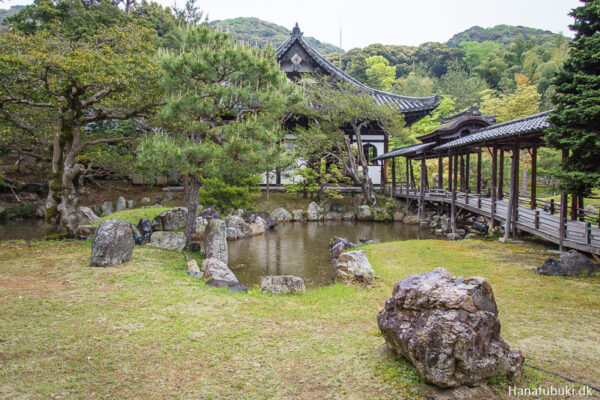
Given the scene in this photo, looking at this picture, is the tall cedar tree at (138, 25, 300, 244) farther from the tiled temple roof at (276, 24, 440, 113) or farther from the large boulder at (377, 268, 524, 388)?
the tiled temple roof at (276, 24, 440, 113)

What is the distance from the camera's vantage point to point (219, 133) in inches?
390

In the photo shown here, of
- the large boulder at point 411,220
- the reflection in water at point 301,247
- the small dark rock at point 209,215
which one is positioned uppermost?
the small dark rock at point 209,215

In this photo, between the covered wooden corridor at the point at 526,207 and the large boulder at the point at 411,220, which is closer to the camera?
the covered wooden corridor at the point at 526,207

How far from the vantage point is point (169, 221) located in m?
13.7

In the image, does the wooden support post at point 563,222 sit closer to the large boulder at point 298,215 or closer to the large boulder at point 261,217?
the large boulder at point 261,217

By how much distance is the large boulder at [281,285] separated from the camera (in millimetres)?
6926

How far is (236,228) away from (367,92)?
46.3ft

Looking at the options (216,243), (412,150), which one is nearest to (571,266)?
(216,243)

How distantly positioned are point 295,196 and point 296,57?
9442mm

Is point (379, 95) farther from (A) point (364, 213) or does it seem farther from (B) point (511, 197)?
(B) point (511, 197)

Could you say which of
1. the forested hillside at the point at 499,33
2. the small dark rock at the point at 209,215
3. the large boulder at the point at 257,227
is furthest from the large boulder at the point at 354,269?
the forested hillside at the point at 499,33

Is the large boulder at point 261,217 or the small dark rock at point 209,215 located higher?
the small dark rock at point 209,215

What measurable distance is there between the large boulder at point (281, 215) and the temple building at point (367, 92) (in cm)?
754

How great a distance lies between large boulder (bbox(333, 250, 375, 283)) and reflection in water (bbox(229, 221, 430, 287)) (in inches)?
24.0
